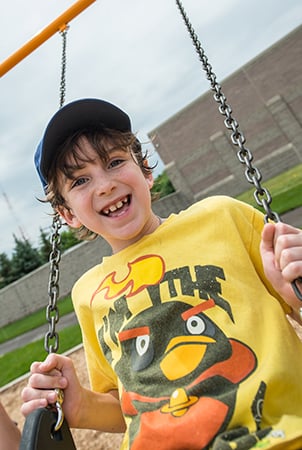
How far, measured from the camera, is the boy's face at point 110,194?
4.06 ft

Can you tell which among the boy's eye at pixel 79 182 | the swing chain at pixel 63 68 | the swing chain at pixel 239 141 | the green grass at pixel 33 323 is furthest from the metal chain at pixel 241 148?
the green grass at pixel 33 323

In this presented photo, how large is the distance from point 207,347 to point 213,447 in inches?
8.7

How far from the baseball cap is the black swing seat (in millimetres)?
736

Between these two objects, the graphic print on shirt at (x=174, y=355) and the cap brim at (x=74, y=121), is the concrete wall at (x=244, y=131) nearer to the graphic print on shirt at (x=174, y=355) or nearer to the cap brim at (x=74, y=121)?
the cap brim at (x=74, y=121)

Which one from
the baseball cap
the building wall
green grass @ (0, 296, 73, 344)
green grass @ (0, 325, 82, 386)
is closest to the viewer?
the baseball cap

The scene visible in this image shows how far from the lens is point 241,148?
1018 millimetres

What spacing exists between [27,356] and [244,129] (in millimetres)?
16533

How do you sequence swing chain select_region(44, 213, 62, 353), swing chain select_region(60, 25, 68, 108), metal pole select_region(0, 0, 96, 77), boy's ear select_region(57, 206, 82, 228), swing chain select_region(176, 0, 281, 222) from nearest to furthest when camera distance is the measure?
swing chain select_region(176, 0, 281, 222)
swing chain select_region(44, 213, 62, 353)
boy's ear select_region(57, 206, 82, 228)
swing chain select_region(60, 25, 68, 108)
metal pole select_region(0, 0, 96, 77)

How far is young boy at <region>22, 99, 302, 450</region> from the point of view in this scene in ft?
2.91

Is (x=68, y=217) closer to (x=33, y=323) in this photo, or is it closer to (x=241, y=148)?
(x=241, y=148)

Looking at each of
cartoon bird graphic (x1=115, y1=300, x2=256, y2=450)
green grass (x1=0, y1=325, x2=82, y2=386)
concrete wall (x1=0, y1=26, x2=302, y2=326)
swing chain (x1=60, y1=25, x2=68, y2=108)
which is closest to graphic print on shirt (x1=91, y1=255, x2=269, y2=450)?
cartoon bird graphic (x1=115, y1=300, x2=256, y2=450)

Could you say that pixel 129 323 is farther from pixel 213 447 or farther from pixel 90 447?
pixel 90 447

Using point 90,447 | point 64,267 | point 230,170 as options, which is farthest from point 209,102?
point 90,447

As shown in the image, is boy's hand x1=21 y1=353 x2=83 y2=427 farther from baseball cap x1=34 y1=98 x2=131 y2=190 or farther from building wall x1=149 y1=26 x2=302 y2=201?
building wall x1=149 y1=26 x2=302 y2=201
